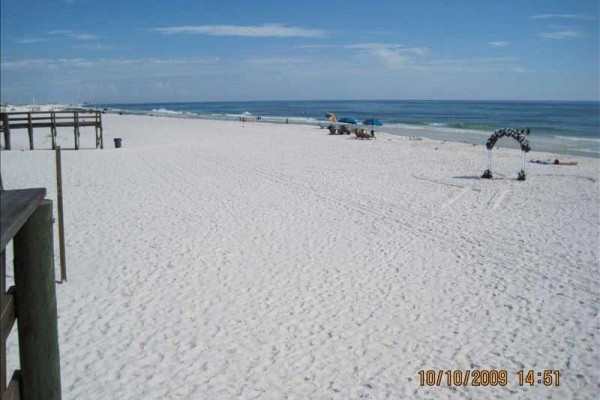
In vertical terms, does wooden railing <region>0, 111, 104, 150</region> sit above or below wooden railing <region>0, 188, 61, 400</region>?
above

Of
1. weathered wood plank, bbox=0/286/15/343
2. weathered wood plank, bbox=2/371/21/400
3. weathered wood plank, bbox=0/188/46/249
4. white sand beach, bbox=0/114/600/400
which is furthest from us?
white sand beach, bbox=0/114/600/400

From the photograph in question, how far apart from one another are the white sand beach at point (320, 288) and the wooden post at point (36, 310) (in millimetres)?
2290

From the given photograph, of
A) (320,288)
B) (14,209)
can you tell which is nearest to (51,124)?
(320,288)

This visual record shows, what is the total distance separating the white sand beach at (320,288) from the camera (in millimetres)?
4473

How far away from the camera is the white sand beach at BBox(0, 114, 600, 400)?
4.47 meters

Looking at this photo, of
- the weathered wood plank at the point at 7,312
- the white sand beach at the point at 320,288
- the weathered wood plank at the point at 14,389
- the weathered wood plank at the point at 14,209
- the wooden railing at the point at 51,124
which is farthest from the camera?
the wooden railing at the point at 51,124

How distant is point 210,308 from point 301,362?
163 centimetres

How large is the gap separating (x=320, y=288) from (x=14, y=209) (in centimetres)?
519

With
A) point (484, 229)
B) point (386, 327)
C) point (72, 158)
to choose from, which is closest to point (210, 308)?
point (386, 327)
